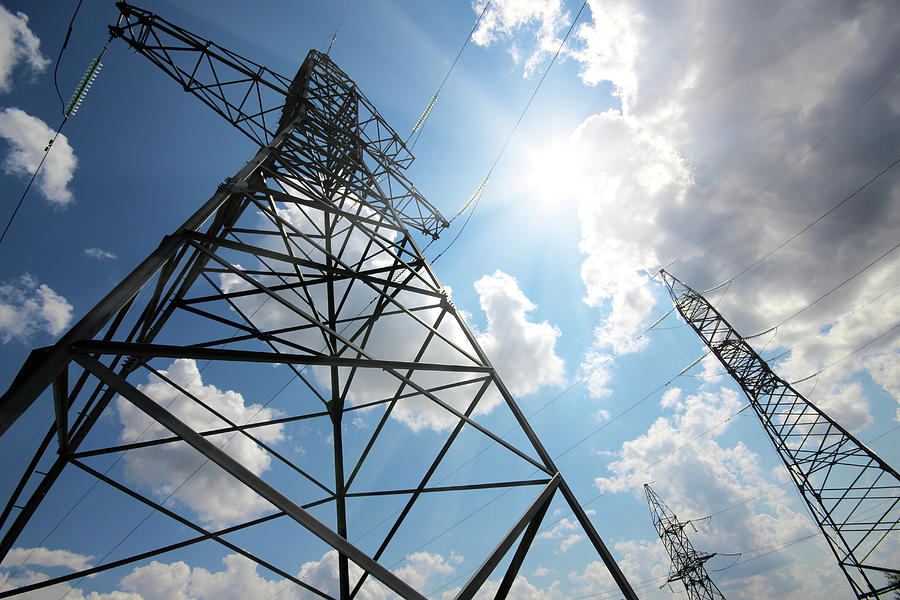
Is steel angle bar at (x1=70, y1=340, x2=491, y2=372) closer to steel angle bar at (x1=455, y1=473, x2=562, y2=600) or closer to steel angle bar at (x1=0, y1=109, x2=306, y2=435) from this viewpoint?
steel angle bar at (x1=0, y1=109, x2=306, y2=435)

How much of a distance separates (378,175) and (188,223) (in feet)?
15.6

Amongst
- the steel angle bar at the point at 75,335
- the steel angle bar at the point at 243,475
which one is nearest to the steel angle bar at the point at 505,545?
the steel angle bar at the point at 243,475

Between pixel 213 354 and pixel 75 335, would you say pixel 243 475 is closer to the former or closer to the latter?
pixel 213 354

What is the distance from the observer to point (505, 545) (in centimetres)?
Result: 272

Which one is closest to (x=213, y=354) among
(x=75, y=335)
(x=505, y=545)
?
(x=75, y=335)

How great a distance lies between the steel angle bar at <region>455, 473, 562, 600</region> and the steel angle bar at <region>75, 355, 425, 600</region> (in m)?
0.40

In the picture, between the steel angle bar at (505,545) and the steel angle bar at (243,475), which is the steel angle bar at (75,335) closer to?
the steel angle bar at (243,475)

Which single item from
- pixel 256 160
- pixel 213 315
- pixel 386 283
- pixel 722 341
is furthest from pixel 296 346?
pixel 722 341

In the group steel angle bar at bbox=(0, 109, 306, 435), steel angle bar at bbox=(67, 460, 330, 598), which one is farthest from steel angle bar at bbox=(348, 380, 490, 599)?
steel angle bar at bbox=(0, 109, 306, 435)

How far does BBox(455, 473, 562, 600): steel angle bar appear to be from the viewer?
2486 millimetres

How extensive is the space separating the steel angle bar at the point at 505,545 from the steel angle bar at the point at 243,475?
1.30 feet

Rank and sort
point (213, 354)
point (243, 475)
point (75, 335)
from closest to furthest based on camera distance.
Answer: point (243, 475) → point (75, 335) → point (213, 354)

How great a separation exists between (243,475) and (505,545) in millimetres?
1910

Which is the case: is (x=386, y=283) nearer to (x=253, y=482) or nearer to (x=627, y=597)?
(x=253, y=482)
